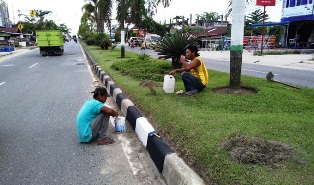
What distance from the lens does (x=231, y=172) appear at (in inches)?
106

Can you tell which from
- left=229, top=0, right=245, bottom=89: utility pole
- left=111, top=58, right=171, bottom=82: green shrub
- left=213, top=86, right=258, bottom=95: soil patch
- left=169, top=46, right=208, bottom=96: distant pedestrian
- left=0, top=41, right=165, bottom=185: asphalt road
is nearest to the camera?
left=0, top=41, right=165, bottom=185: asphalt road

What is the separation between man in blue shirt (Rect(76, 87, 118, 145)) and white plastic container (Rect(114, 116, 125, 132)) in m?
0.41

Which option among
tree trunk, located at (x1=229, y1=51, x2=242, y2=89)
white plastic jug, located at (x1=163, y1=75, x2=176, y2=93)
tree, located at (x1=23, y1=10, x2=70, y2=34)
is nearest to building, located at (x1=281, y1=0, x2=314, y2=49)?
tree trunk, located at (x1=229, y1=51, x2=242, y2=89)

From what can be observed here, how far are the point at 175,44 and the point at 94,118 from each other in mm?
5482

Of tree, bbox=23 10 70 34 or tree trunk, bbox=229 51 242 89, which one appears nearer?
tree trunk, bbox=229 51 242 89

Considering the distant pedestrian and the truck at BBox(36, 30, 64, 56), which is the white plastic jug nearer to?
the distant pedestrian

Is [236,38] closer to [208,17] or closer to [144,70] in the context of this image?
[144,70]

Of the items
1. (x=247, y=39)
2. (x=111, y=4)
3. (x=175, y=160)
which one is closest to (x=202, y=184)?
(x=175, y=160)

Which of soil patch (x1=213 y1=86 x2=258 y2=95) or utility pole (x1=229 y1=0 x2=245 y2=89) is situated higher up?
utility pole (x1=229 y1=0 x2=245 y2=89)

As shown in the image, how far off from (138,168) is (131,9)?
17.5m

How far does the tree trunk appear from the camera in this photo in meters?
6.02

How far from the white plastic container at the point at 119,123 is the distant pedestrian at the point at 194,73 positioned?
5.63ft

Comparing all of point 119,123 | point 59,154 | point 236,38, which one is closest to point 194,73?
point 236,38

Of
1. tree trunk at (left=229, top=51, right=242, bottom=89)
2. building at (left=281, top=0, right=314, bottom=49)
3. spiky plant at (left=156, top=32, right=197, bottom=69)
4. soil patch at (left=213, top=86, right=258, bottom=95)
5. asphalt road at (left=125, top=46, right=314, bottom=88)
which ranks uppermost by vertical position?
building at (left=281, top=0, right=314, bottom=49)
